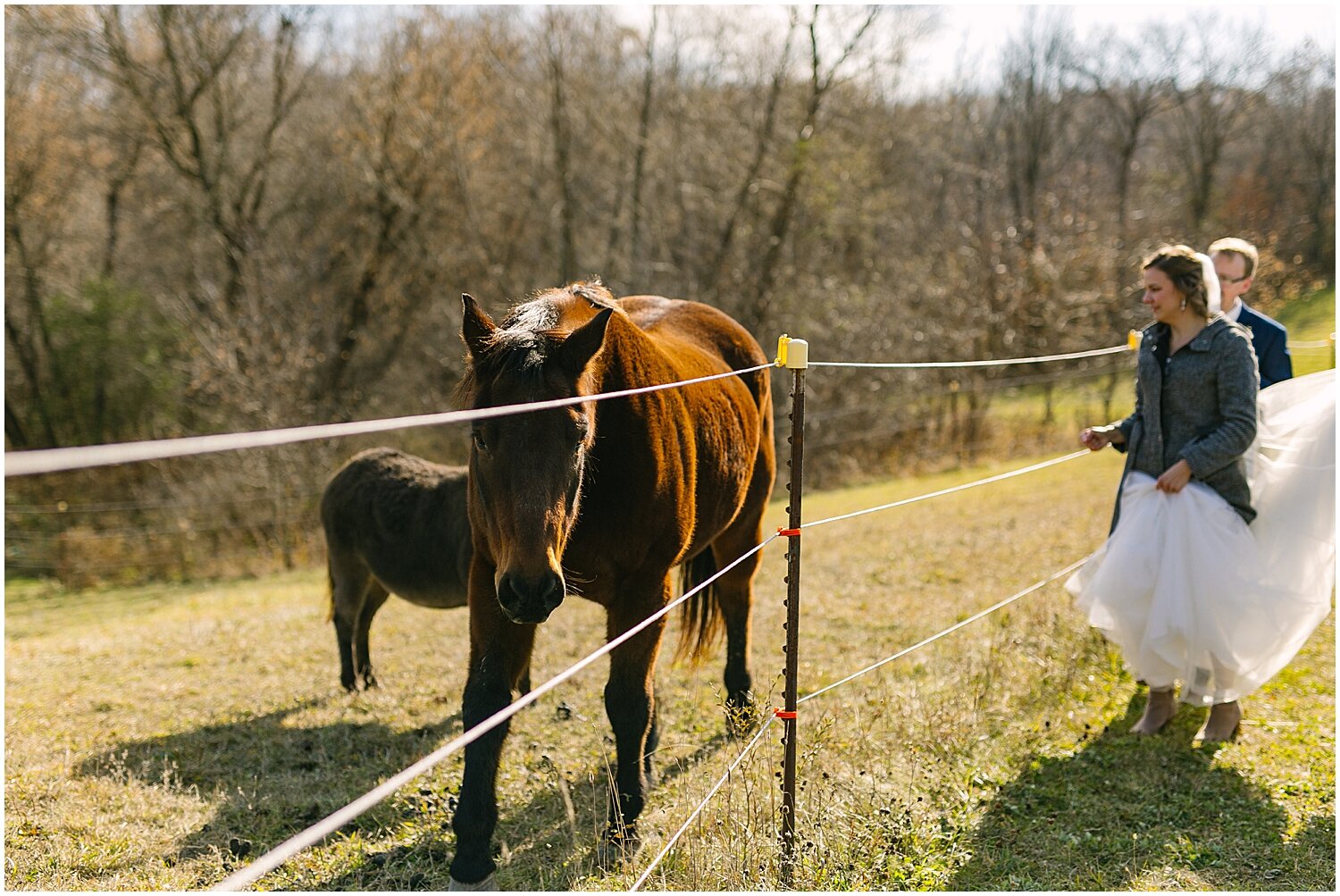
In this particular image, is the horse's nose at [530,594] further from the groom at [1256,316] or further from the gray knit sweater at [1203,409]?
the groom at [1256,316]

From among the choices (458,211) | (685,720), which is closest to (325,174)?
(458,211)

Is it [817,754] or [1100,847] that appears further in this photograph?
[817,754]

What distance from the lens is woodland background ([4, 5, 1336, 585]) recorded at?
60.2ft

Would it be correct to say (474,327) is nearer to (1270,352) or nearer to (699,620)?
(699,620)

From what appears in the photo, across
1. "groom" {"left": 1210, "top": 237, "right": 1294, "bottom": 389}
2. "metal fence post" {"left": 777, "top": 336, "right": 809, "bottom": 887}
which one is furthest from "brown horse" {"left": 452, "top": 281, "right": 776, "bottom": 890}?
"groom" {"left": 1210, "top": 237, "right": 1294, "bottom": 389}

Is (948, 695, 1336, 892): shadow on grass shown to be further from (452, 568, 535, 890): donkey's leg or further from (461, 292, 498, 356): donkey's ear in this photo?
(461, 292, 498, 356): donkey's ear

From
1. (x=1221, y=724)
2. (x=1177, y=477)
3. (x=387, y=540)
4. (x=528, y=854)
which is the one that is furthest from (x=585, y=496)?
(x=1221, y=724)

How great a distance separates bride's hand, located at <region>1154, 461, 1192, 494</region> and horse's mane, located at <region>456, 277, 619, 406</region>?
3090mm

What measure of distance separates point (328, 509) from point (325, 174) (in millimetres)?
18617

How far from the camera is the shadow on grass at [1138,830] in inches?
136

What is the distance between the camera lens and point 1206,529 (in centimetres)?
434

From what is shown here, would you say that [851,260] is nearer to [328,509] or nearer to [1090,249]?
[1090,249]

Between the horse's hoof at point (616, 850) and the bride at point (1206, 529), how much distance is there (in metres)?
2.55

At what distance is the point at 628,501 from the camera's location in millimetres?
3412
